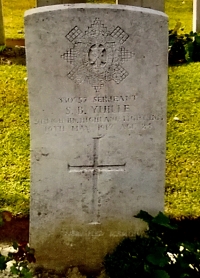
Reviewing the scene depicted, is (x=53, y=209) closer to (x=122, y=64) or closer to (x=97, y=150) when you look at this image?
(x=97, y=150)

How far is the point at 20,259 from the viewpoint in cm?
360

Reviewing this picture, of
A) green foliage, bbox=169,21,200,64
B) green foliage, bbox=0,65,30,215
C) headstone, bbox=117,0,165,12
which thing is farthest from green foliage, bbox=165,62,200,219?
green foliage, bbox=0,65,30,215

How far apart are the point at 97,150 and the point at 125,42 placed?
0.74 m

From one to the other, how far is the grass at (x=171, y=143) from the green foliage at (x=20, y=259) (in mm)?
1112

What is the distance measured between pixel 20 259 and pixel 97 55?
1.45 m

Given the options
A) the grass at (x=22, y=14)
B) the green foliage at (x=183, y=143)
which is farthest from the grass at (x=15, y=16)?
the green foliage at (x=183, y=143)

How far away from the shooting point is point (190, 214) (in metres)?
4.50

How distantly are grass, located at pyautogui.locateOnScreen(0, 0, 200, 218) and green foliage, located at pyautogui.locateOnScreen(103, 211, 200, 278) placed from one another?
0.91 meters

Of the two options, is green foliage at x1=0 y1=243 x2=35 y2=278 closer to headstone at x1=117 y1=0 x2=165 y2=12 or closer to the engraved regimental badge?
the engraved regimental badge

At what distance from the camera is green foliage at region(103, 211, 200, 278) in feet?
11.0

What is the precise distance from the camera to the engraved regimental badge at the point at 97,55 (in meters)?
3.25

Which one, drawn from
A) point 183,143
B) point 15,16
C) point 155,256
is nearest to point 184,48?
point 183,143

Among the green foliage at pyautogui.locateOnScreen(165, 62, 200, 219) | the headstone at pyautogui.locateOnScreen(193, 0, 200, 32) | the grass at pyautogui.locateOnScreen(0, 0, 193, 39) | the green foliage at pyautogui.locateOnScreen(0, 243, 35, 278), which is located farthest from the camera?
the grass at pyautogui.locateOnScreen(0, 0, 193, 39)

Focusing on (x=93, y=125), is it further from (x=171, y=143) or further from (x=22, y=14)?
(x=22, y=14)
